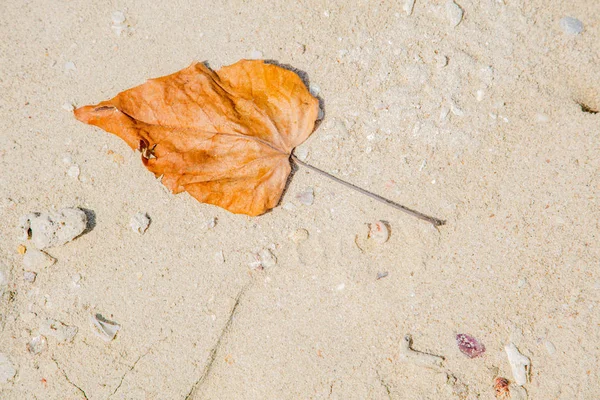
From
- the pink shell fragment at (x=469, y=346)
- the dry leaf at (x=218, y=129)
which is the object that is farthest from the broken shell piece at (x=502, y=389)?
the dry leaf at (x=218, y=129)

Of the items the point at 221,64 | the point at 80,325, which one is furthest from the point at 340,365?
the point at 221,64

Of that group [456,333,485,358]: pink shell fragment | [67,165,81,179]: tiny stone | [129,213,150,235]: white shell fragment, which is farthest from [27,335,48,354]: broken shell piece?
[456,333,485,358]: pink shell fragment

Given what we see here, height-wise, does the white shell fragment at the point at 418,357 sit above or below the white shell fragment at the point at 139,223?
below

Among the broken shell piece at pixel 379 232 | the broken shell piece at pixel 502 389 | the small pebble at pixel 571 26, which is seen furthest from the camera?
the small pebble at pixel 571 26

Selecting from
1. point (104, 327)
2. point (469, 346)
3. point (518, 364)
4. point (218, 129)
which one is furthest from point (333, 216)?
point (104, 327)

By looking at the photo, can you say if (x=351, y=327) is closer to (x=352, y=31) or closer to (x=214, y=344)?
(x=214, y=344)

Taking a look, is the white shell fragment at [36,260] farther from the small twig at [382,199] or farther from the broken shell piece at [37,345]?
the small twig at [382,199]
